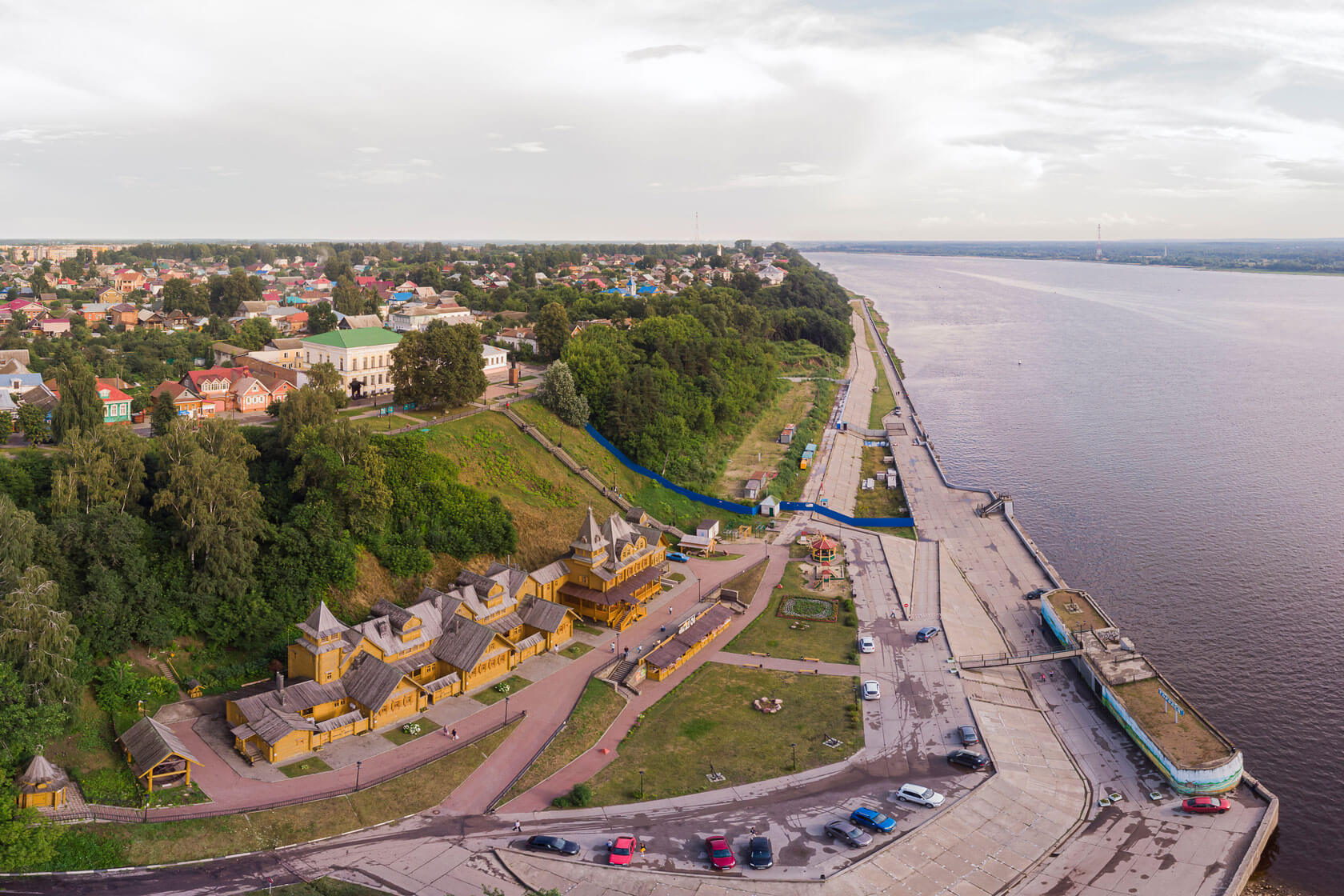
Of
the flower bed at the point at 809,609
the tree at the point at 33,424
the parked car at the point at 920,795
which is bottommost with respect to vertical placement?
the parked car at the point at 920,795

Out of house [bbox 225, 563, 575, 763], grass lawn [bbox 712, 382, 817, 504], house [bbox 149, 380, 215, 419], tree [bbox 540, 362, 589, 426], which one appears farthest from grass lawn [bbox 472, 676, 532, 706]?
house [bbox 149, 380, 215, 419]

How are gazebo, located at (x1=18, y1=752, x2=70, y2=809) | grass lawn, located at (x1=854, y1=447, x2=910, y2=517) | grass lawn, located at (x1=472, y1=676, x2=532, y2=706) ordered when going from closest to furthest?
gazebo, located at (x1=18, y1=752, x2=70, y2=809) < grass lawn, located at (x1=472, y1=676, x2=532, y2=706) < grass lawn, located at (x1=854, y1=447, x2=910, y2=517)

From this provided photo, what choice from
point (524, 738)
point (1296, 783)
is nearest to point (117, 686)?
point (524, 738)

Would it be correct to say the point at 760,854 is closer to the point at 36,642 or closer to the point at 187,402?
the point at 36,642

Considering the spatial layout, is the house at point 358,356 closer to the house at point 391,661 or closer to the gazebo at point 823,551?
the house at point 391,661

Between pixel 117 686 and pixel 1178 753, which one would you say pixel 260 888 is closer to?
pixel 117 686

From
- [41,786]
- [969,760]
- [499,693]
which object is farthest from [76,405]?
[969,760]

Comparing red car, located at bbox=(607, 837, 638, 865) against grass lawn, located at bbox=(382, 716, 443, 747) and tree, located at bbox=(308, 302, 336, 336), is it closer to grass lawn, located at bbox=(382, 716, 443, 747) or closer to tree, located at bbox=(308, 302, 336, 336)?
grass lawn, located at bbox=(382, 716, 443, 747)

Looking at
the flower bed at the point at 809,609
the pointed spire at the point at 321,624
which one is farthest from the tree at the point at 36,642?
the flower bed at the point at 809,609
